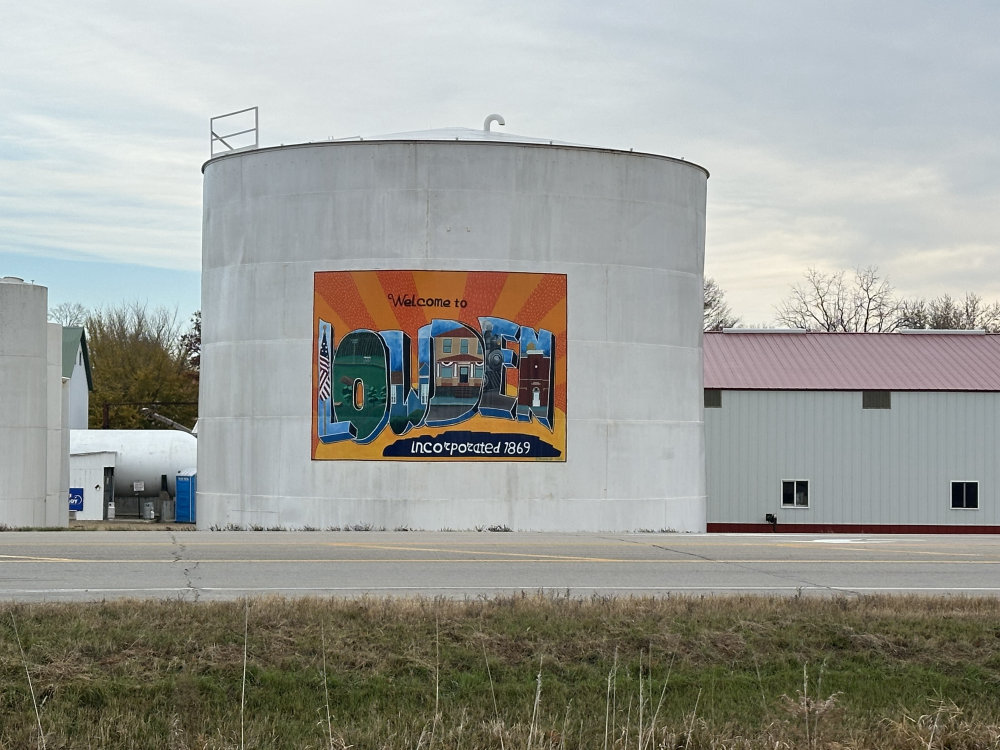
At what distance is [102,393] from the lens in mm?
73688

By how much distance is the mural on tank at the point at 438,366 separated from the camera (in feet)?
83.3

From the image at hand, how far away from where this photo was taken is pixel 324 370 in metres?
25.8

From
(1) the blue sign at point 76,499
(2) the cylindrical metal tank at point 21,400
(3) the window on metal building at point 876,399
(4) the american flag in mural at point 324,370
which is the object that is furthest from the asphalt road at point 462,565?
(1) the blue sign at point 76,499

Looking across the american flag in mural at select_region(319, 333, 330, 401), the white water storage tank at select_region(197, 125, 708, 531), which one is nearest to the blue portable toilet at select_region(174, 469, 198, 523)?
the white water storage tank at select_region(197, 125, 708, 531)

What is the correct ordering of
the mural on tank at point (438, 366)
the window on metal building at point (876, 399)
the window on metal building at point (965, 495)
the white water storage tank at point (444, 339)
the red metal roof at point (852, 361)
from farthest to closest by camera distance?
1. the red metal roof at point (852, 361)
2. the window on metal building at point (876, 399)
3. the window on metal building at point (965, 495)
4. the white water storage tank at point (444, 339)
5. the mural on tank at point (438, 366)

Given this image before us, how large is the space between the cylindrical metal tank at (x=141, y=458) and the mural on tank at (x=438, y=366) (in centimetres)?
2768

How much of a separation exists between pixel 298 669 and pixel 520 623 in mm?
2107

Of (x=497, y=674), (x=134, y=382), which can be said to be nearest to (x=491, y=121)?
(x=497, y=674)

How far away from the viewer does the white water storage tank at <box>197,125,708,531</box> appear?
25.5 meters

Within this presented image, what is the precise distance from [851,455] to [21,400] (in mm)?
21795

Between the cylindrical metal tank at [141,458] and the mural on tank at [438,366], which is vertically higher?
the mural on tank at [438,366]

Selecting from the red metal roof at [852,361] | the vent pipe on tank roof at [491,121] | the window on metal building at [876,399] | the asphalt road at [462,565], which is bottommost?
the asphalt road at [462,565]

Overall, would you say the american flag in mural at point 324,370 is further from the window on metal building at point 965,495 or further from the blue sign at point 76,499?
the blue sign at point 76,499

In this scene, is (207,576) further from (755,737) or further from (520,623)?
(755,737)
